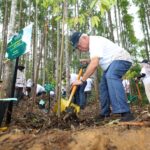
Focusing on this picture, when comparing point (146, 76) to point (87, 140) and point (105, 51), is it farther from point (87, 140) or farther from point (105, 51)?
point (87, 140)

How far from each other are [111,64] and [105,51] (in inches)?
7.0

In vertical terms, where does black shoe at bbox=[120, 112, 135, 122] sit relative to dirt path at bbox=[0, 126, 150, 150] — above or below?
above

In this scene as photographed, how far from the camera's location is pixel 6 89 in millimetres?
4195

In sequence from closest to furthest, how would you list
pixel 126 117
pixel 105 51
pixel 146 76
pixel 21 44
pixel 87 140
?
pixel 87 140, pixel 126 117, pixel 105 51, pixel 21 44, pixel 146 76

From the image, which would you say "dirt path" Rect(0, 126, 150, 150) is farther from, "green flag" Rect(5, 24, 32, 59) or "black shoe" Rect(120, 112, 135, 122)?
"green flag" Rect(5, 24, 32, 59)

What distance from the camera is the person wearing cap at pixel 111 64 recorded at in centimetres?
326

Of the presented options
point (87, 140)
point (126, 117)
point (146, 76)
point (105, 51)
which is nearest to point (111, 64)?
point (105, 51)

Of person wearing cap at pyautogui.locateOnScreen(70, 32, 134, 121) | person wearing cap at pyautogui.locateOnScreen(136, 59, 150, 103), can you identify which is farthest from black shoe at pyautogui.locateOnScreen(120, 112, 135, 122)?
person wearing cap at pyautogui.locateOnScreen(136, 59, 150, 103)

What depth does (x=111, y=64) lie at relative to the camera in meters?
3.51

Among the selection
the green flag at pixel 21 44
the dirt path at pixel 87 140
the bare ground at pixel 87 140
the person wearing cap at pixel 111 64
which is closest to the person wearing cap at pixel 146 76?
the person wearing cap at pixel 111 64

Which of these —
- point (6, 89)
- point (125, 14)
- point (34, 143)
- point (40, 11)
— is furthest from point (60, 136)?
point (40, 11)

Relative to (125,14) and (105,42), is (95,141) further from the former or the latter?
(125,14)

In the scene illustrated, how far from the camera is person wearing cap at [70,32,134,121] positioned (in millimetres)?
3264

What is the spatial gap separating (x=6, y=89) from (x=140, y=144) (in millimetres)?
2472
